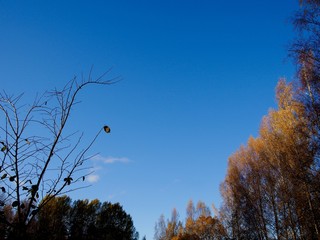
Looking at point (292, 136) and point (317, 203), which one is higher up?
point (292, 136)

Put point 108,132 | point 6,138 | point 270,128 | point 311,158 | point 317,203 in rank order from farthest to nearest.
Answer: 1. point 270,128
2. point 317,203
3. point 311,158
4. point 108,132
5. point 6,138

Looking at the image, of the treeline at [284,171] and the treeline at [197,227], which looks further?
the treeline at [197,227]

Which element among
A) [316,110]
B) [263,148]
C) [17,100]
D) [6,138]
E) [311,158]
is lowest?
[6,138]

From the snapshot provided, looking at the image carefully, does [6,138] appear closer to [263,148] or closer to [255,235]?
[263,148]

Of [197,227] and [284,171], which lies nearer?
[284,171]

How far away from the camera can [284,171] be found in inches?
465

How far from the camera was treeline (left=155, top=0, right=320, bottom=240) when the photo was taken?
852 centimetres

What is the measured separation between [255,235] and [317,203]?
7.02 m

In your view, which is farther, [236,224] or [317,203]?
[236,224]

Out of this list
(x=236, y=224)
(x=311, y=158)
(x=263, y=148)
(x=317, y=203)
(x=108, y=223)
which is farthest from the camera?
(x=108, y=223)

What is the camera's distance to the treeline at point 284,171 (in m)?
8.52

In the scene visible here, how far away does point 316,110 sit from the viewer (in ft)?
26.1

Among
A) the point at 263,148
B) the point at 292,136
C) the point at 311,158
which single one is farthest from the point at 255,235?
the point at 311,158

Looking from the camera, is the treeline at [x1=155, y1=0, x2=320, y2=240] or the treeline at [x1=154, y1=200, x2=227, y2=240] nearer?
the treeline at [x1=155, y1=0, x2=320, y2=240]
